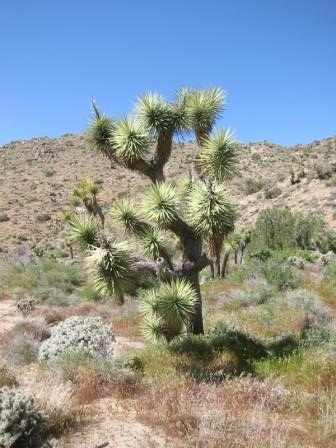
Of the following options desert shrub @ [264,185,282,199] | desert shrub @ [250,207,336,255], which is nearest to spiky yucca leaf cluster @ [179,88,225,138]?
desert shrub @ [250,207,336,255]

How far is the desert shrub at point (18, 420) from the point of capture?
462cm

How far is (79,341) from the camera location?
9.23m

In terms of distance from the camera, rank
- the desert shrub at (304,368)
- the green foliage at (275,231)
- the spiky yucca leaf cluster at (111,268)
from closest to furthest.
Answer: the desert shrub at (304,368) < the spiky yucca leaf cluster at (111,268) < the green foliage at (275,231)

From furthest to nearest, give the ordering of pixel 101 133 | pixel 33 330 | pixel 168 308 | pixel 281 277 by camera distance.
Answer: pixel 281 277 < pixel 33 330 < pixel 101 133 < pixel 168 308

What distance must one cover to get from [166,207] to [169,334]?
2.43 m

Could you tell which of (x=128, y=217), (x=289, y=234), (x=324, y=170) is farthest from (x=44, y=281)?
(x=324, y=170)

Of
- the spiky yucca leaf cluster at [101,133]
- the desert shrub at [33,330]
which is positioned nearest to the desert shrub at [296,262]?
the desert shrub at [33,330]

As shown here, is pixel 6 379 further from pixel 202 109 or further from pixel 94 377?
pixel 202 109

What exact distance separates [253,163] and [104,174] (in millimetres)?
16205

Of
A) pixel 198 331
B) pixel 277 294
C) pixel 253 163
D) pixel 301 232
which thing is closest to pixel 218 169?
pixel 198 331

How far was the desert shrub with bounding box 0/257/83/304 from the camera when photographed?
1744cm

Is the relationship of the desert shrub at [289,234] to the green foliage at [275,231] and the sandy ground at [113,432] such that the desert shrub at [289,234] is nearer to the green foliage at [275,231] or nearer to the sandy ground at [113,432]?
the green foliage at [275,231]

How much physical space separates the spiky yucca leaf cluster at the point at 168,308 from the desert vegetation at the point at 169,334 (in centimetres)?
3

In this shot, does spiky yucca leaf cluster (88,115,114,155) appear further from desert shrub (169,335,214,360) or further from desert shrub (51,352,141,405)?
desert shrub (51,352,141,405)
